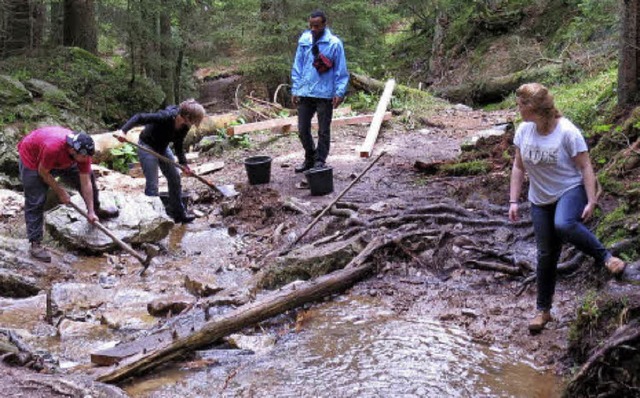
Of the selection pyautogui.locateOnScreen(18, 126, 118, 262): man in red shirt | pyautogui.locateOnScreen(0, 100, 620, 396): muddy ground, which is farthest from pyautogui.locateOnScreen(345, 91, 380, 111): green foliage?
pyautogui.locateOnScreen(18, 126, 118, 262): man in red shirt

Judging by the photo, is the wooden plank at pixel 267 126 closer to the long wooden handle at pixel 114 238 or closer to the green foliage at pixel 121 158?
the green foliage at pixel 121 158

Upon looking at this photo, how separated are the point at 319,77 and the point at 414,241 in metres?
3.52

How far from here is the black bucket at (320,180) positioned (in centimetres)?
858

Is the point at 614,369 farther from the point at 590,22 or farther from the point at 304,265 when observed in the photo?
the point at 590,22

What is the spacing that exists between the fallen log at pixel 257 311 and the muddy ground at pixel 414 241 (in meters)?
0.16

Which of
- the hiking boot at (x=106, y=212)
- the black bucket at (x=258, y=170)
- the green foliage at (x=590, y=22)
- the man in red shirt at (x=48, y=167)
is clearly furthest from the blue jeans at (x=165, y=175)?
the green foliage at (x=590, y=22)

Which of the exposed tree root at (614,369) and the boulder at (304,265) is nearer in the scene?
the exposed tree root at (614,369)

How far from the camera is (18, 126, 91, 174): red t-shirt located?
6.64 metres

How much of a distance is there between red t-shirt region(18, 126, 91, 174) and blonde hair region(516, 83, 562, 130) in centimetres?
474

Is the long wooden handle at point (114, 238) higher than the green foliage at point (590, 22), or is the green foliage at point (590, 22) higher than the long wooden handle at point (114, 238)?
the green foliage at point (590, 22)

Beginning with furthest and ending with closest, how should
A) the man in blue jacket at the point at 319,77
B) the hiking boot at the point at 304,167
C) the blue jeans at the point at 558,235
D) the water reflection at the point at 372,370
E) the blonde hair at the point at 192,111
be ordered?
the hiking boot at the point at 304,167 < the man in blue jacket at the point at 319,77 < the blonde hair at the point at 192,111 < the blue jeans at the point at 558,235 < the water reflection at the point at 372,370

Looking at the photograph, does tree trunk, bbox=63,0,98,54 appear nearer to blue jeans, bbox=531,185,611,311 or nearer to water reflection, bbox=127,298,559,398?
water reflection, bbox=127,298,559,398

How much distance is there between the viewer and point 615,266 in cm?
421

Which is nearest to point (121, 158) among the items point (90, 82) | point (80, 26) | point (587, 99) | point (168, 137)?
point (90, 82)
